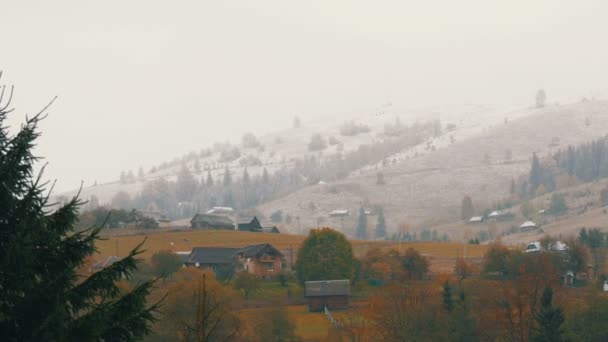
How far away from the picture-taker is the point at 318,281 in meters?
116

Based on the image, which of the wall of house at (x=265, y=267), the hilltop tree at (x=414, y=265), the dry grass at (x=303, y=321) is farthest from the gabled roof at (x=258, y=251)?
the dry grass at (x=303, y=321)

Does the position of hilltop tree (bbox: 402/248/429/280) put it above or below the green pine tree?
above

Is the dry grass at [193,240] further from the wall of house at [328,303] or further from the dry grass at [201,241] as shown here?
the wall of house at [328,303]

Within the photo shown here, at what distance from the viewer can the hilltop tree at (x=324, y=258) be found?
407ft

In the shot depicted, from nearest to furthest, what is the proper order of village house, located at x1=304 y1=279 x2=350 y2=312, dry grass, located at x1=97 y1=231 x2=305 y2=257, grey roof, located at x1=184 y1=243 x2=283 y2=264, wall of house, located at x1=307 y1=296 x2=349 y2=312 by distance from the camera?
wall of house, located at x1=307 y1=296 x2=349 y2=312 → village house, located at x1=304 y1=279 x2=350 y2=312 → grey roof, located at x1=184 y1=243 x2=283 y2=264 → dry grass, located at x1=97 y1=231 x2=305 y2=257

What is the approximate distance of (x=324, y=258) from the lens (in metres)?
127

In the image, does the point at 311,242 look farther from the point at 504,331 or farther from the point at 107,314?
the point at 107,314

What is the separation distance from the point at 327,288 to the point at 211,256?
31.7 meters

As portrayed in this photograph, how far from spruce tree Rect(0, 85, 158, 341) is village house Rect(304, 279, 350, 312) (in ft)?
319

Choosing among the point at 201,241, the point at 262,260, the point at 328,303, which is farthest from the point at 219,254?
the point at 328,303

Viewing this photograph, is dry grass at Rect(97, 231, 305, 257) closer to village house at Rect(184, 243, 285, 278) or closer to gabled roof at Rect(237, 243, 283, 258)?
village house at Rect(184, 243, 285, 278)

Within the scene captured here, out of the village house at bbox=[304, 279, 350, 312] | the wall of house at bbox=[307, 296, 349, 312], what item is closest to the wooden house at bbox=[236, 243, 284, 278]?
the village house at bbox=[304, 279, 350, 312]

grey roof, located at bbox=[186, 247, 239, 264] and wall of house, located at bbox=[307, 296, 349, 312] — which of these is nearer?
wall of house, located at bbox=[307, 296, 349, 312]

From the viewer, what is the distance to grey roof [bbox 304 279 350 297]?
369 feet
